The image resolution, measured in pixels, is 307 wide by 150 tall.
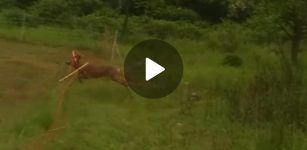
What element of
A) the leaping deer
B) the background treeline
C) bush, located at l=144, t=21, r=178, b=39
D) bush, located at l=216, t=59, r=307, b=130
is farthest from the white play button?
bush, located at l=144, t=21, r=178, b=39

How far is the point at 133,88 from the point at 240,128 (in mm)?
2870

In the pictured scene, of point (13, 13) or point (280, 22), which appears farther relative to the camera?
point (13, 13)

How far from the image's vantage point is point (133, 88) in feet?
34.9

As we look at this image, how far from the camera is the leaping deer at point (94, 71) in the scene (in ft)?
33.6

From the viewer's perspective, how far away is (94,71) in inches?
405

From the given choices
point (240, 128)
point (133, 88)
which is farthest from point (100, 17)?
point (240, 128)

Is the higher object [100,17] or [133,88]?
[133,88]

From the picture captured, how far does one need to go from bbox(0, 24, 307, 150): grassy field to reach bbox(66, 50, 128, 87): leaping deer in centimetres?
15

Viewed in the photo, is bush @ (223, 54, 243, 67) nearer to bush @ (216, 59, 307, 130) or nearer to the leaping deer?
the leaping deer

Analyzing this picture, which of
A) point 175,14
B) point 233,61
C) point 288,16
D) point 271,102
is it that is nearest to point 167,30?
point 175,14

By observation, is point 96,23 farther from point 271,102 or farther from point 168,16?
point 271,102

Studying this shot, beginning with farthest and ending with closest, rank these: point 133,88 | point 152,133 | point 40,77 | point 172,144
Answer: point 40,77 → point 133,88 → point 152,133 → point 172,144

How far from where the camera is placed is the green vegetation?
24.2ft

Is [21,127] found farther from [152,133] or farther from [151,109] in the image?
[151,109]
